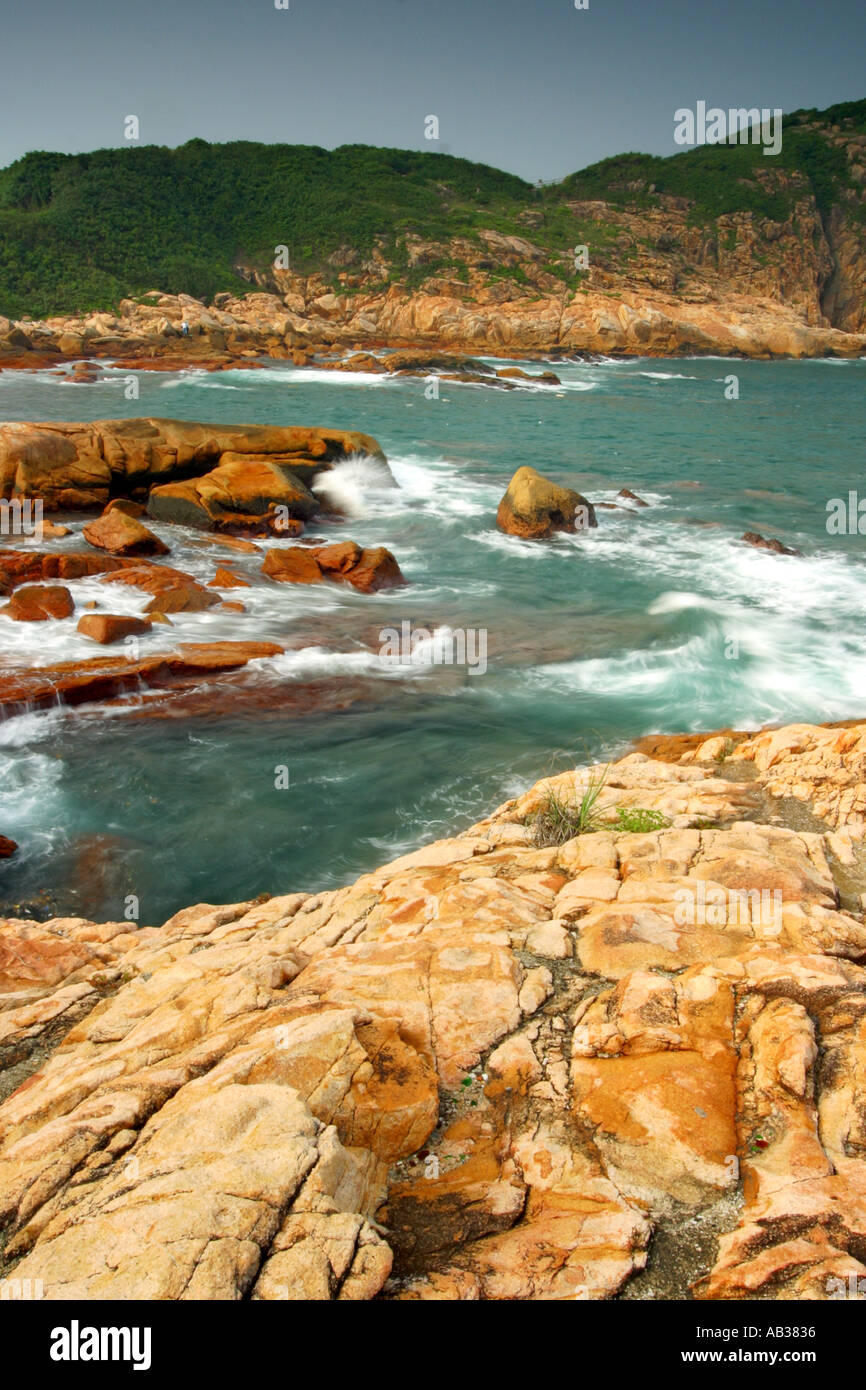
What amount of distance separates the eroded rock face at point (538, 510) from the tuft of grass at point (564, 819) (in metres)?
12.7

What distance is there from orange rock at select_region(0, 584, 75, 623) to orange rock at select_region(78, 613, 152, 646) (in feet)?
2.35

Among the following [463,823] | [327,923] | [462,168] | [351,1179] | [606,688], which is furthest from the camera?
[462,168]

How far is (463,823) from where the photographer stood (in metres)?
8.25

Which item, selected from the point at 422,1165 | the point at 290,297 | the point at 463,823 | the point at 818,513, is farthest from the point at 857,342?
the point at 422,1165

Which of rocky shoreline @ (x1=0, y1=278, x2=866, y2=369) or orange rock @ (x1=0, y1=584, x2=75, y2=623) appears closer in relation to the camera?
orange rock @ (x1=0, y1=584, x2=75, y2=623)

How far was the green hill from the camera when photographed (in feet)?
205

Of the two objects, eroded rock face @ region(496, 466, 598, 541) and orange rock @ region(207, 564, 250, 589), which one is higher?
eroded rock face @ region(496, 466, 598, 541)

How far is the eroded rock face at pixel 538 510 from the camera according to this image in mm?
18422

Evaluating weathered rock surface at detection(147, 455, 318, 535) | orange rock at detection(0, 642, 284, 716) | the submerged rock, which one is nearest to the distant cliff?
weathered rock surface at detection(147, 455, 318, 535)

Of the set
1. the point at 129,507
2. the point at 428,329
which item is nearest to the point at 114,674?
the point at 129,507

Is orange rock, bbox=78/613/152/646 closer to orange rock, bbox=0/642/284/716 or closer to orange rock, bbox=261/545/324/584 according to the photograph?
orange rock, bbox=0/642/284/716
